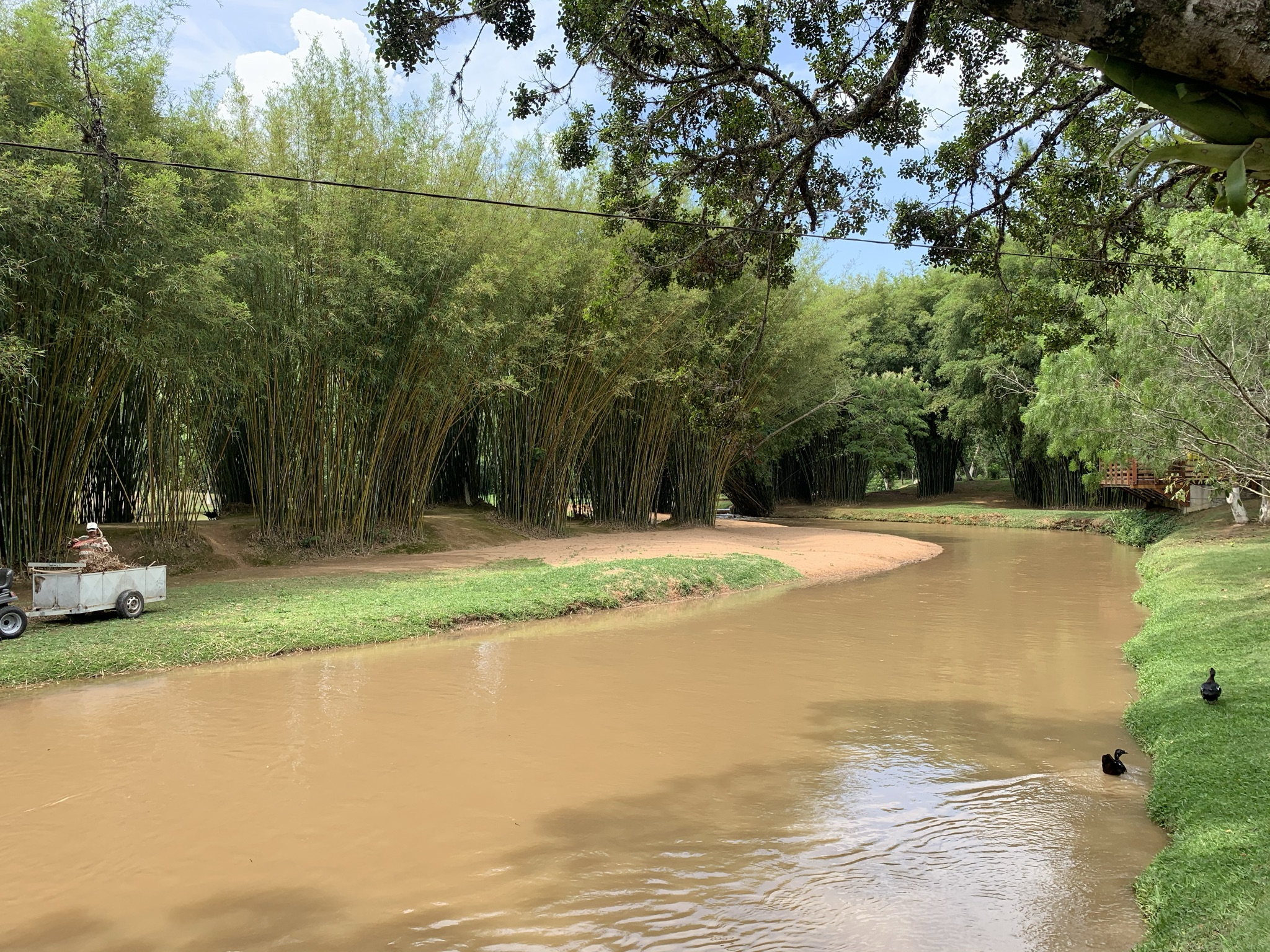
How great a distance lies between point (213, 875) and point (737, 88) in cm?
528

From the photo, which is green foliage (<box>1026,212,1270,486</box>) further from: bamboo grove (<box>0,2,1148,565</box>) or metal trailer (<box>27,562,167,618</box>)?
metal trailer (<box>27,562,167,618</box>)

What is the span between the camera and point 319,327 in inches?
430

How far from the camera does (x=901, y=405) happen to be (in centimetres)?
2772

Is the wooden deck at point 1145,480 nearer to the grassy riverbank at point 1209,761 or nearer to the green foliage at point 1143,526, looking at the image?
the green foliage at point 1143,526

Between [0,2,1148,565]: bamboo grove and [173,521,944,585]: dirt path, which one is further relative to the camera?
[173,521,944,585]: dirt path

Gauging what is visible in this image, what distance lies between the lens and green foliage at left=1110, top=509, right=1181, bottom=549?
18.0 metres

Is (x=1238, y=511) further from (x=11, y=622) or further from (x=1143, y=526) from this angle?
(x=11, y=622)

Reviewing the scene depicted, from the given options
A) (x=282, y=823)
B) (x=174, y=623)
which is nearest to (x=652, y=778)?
(x=282, y=823)

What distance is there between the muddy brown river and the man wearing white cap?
1.92 meters

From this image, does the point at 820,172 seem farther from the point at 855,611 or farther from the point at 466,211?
the point at 466,211

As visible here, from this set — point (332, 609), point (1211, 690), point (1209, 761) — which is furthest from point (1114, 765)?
point (332, 609)


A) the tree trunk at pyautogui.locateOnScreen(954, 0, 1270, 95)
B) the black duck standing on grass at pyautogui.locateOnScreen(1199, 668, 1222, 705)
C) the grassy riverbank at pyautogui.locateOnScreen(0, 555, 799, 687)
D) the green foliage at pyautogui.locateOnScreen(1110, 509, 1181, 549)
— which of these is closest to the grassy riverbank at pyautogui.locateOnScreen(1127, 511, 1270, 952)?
the black duck standing on grass at pyautogui.locateOnScreen(1199, 668, 1222, 705)

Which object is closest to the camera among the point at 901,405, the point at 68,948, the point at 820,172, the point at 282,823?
the point at 68,948

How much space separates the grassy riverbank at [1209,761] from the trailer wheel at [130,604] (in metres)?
7.72
